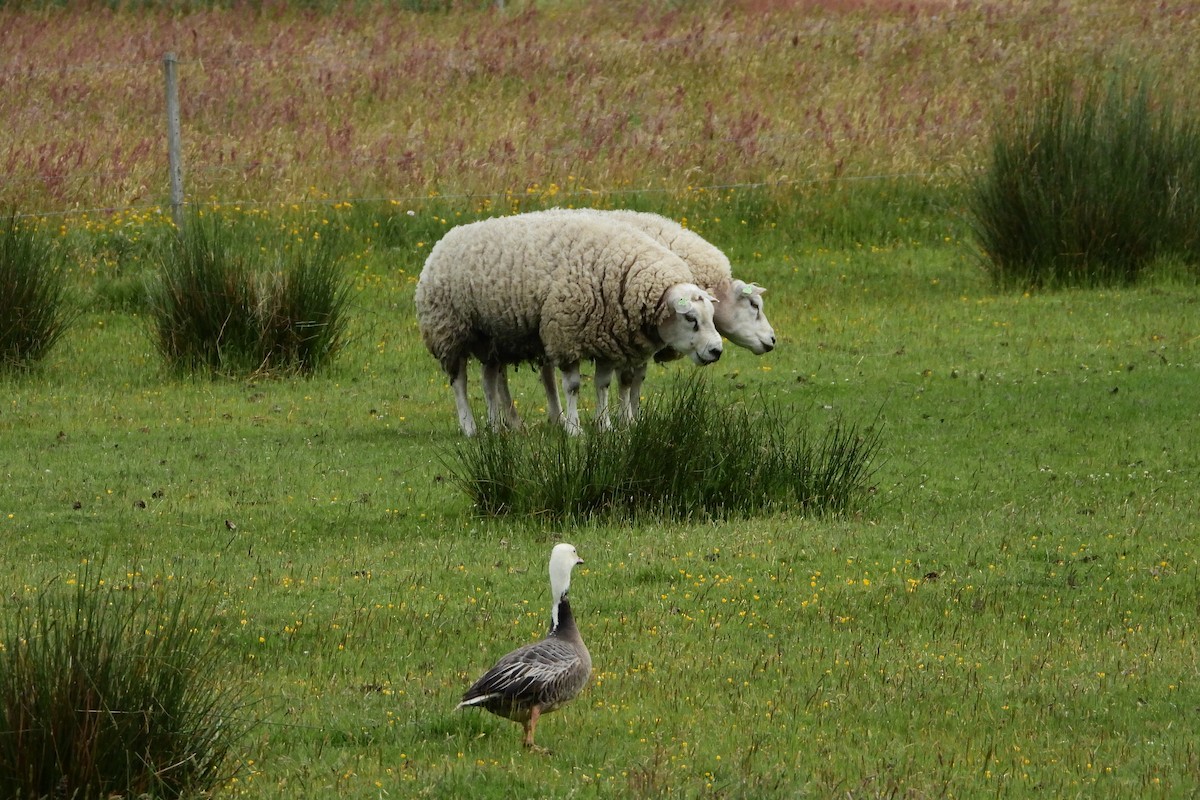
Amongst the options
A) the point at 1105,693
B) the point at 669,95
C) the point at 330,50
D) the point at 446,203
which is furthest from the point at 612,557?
the point at 330,50

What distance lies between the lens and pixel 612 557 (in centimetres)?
910

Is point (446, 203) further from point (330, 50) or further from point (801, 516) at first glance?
point (801, 516)

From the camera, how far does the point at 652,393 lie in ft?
45.4

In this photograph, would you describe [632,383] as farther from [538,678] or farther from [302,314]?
[538,678]

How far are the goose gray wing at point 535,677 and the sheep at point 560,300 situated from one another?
6.55m

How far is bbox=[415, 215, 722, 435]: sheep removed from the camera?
12.8 metres

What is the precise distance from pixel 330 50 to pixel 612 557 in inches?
843

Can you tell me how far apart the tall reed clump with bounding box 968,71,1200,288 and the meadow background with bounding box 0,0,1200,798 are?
453 mm

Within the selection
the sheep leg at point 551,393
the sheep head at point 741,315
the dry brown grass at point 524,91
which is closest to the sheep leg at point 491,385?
the sheep leg at point 551,393

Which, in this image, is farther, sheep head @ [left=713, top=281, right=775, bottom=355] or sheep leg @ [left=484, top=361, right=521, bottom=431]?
sheep head @ [left=713, top=281, right=775, bottom=355]

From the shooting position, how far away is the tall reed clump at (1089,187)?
18.1 meters

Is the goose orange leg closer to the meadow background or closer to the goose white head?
the meadow background

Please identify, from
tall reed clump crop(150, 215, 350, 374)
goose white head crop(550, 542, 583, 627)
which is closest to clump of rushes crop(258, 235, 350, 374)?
tall reed clump crop(150, 215, 350, 374)

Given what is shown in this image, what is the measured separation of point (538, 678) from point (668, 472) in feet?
15.1
